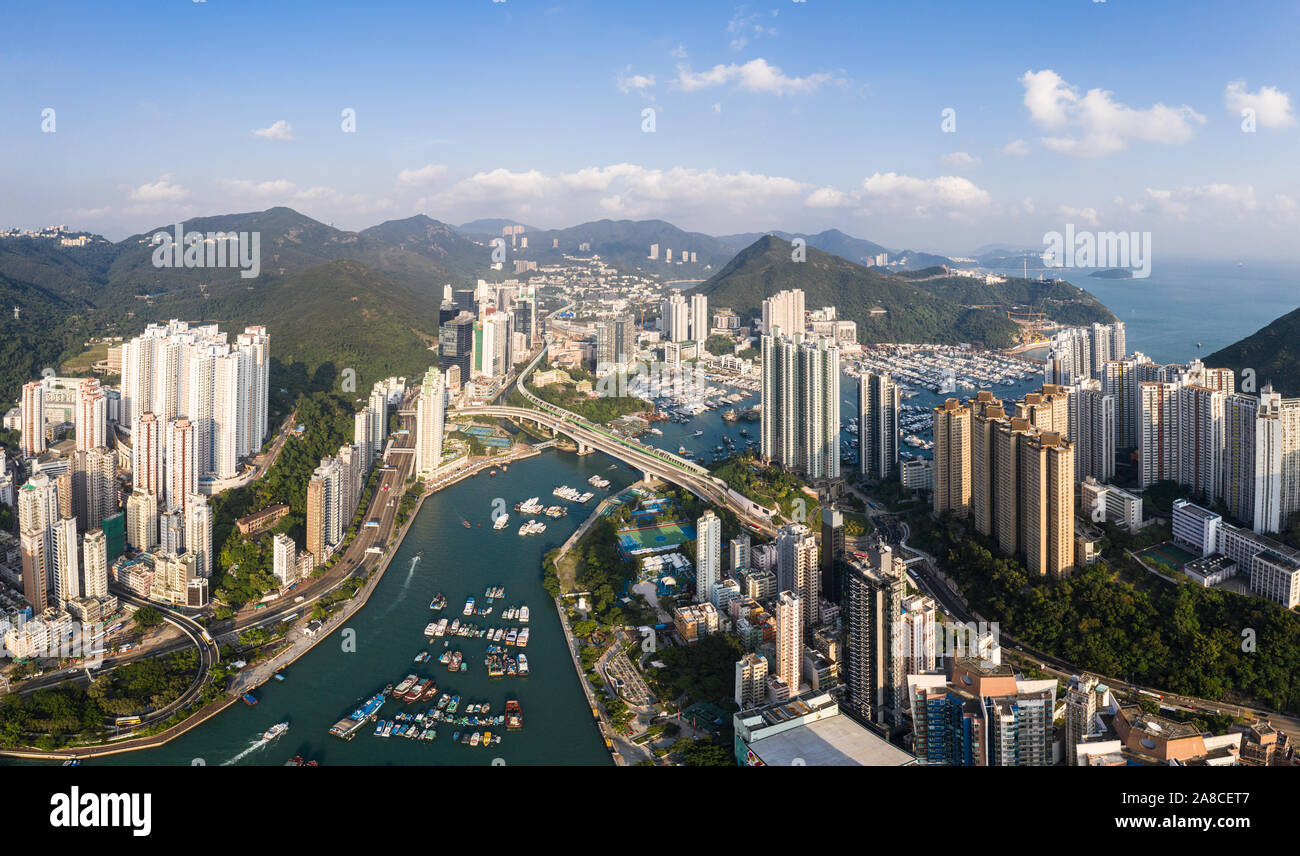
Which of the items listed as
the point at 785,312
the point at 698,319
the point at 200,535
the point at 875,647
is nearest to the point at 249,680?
the point at 200,535

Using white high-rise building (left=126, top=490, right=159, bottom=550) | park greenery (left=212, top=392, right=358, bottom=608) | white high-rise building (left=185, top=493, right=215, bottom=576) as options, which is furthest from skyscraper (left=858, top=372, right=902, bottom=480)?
white high-rise building (left=126, top=490, right=159, bottom=550)

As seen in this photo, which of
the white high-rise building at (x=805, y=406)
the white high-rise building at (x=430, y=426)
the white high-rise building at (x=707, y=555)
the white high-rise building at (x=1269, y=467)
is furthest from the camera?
the white high-rise building at (x=430, y=426)

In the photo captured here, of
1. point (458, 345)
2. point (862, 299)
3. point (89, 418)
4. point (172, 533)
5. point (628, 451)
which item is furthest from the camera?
point (862, 299)

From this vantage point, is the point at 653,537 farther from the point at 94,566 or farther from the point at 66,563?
the point at 66,563

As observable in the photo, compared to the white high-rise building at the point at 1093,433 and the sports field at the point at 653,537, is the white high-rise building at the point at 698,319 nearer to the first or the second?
the sports field at the point at 653,537

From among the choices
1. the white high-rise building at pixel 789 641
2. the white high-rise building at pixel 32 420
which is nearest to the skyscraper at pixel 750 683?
the white high-rise building at pixel 789 641

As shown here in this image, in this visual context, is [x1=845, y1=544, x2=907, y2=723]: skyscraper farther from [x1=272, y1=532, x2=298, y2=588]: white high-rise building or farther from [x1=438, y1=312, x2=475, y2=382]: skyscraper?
[x1=438, y1=312, x2=475, y2=382]: skyscraper
